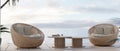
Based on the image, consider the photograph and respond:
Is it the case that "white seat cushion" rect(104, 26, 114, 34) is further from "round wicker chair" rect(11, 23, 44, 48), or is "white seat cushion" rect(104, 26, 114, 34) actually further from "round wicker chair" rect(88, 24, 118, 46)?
"round wicker chair" rect(11, 23, 44, 48)

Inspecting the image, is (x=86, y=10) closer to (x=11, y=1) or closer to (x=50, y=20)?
(x=50, y=20)

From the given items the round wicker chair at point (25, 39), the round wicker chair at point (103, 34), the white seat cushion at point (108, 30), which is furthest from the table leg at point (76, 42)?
the white seat cushion at point (108, 30)

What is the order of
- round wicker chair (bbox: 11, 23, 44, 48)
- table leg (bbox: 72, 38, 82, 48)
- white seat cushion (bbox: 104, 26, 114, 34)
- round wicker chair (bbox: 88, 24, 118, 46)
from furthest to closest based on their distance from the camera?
white seat cushion (bbox: 104, 26, 114, 34), round wicker chair (bbox: 88, 24, 118, 46), table leg (bbox: 72, 38, 82, 48), round wicker chair (bbox: 11, 23, 44, 48)

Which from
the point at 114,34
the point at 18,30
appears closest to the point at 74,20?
the point at 114,34

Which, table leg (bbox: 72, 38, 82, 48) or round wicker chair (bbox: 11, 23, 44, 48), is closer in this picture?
round wicker chair (bbox: 11, 23, 44, 48)

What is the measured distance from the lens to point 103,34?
9.03 m

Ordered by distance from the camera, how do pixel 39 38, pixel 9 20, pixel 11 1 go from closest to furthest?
pixel 39 38
pixel 11 1
pixel 9 20

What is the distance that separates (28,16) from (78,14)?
2.04 metres

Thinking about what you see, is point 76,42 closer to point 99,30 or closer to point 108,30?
point 99,30

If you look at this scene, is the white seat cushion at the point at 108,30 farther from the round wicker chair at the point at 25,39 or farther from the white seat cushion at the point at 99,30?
the round wicker chair at the point at 25,39

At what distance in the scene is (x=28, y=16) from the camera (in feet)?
35.8

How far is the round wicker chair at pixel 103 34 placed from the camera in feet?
28.7

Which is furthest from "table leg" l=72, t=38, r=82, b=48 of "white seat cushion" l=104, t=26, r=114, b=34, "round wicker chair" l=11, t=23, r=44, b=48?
"white seat cushion" l=104, t=26, r=114, b=34

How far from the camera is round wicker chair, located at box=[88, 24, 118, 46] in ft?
28.7
